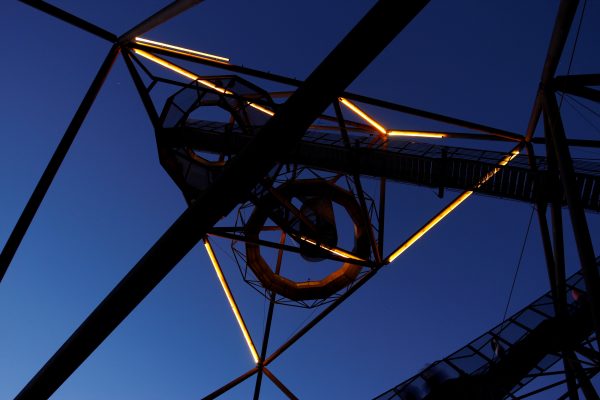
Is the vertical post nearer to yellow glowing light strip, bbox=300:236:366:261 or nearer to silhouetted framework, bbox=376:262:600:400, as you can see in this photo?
silhouetted framework, bbox=376:262:600:400

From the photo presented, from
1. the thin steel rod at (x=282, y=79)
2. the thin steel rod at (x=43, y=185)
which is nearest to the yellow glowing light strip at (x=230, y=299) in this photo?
the thin steel rod at (x=282, y=79)

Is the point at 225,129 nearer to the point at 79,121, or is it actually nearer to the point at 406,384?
the point at 79,121

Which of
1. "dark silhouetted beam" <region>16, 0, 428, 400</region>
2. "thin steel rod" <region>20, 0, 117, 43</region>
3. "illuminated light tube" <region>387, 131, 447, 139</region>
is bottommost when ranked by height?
"dark silhouetted beam" <region>16, 0, 428, 400</region>

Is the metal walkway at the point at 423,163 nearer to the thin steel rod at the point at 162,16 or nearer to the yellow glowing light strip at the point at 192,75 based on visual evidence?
the yellow glowing light strip at the point at 192,75

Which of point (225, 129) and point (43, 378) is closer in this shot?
point (43, 378)

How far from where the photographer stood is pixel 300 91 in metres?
5.20

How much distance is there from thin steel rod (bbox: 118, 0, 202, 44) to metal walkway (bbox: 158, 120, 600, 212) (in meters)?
3.05

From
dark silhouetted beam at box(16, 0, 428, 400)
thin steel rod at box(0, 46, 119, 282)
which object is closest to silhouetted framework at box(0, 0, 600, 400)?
thin steel rod at box(0, 46, 119, 282)

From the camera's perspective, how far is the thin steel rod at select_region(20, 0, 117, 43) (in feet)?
33.7

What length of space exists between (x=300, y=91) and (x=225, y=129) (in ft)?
30.0

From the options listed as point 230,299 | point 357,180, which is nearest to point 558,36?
point 357,180

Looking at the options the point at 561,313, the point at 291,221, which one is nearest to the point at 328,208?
the point at 291,221

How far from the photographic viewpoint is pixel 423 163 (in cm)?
1440

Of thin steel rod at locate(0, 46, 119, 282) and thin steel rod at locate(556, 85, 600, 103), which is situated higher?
thin steel rod at locate(0, 46, 119, 282)
